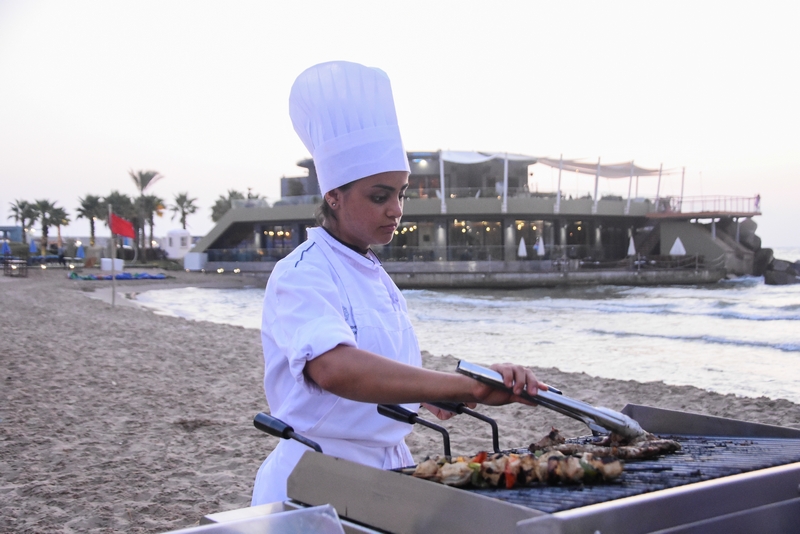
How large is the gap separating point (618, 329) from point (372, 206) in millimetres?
18361

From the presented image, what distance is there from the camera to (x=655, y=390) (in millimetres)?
9336

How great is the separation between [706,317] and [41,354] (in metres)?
19.7

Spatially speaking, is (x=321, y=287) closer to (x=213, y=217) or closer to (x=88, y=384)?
(x=88, y=384)

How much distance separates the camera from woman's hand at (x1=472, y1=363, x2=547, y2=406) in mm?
1396

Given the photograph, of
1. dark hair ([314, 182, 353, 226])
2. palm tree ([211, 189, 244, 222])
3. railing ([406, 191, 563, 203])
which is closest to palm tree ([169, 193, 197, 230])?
palm tree ([211, 189, 244, 222])

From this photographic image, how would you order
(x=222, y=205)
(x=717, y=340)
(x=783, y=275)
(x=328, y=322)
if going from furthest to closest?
(x=222, y=205)
(x=783, y=275)
(x=717, y=340)
(x=328, y=322)

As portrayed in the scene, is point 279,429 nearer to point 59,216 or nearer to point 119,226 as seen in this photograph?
point 119,226

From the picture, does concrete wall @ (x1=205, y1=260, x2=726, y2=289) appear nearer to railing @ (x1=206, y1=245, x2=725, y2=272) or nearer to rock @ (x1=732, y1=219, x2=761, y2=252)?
railing @ (x1=206, y1=245, x2=725, y2=272)

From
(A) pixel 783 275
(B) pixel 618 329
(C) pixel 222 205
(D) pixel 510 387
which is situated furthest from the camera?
(C) pixel 222 205

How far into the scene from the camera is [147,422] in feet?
22.6

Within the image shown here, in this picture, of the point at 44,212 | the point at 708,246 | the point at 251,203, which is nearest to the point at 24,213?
the point at 44,212

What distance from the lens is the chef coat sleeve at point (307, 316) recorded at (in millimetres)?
1477

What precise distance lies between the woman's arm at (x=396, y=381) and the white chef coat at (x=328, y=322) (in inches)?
3.4

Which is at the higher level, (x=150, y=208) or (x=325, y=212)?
(x=150, y=208)
